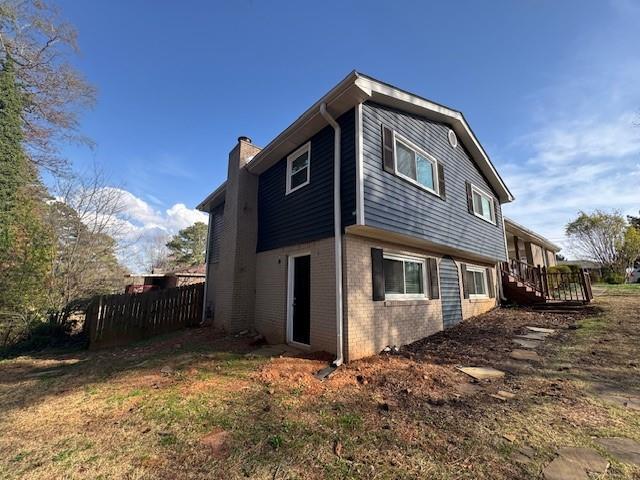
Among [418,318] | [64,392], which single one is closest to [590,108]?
[418,318]

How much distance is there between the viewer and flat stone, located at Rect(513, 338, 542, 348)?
672 centimetres

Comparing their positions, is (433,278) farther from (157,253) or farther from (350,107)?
(157,253)

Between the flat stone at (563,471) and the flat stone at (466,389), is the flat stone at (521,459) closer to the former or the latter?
the flat stone at (563,471)

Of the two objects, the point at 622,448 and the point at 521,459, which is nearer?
the point at 521,459

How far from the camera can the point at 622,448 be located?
2865mm

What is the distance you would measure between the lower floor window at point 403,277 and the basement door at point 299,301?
1.97 m

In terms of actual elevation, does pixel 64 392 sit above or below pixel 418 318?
below

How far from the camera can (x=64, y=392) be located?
15.9ft

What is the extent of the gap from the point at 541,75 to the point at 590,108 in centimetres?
202

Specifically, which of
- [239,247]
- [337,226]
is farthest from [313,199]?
[239,247]

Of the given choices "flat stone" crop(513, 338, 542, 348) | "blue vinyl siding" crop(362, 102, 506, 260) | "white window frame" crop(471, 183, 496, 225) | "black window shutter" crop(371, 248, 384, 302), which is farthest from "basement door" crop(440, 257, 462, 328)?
"black window shutter" crop(371, 248, 384, 302)

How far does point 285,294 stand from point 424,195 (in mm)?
4664

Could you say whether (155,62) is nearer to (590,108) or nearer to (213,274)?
(213,274)

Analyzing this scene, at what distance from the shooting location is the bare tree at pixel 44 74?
40.7ft
